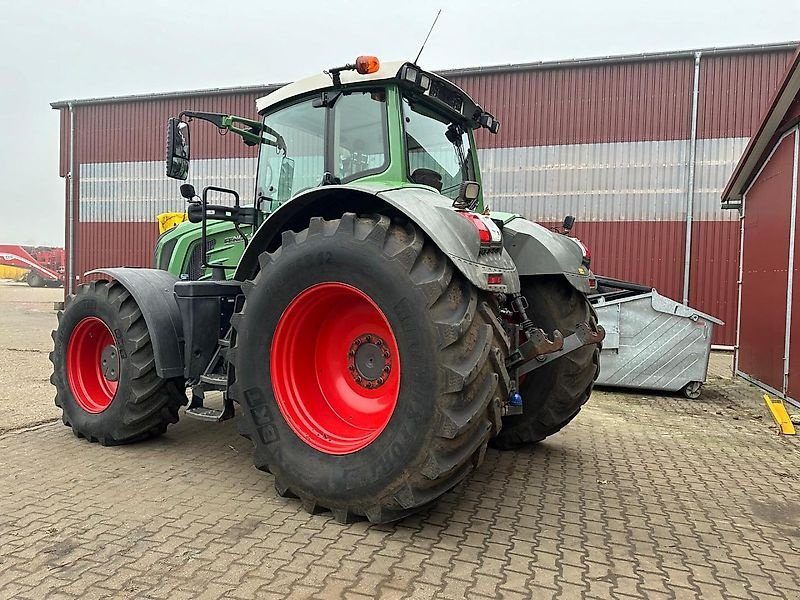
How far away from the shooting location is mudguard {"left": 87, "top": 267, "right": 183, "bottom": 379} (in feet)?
13.7

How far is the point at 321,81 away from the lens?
4090 mm

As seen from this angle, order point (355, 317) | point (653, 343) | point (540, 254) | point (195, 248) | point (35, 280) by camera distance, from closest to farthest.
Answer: point (355, 317)
point (540, 254)
point (195, 248)
point (653, 343)
point (35, 280)

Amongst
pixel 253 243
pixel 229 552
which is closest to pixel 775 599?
pixel 229 552

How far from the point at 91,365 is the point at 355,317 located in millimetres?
2627

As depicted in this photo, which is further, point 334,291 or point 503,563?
point 334,291

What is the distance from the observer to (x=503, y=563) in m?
2.81

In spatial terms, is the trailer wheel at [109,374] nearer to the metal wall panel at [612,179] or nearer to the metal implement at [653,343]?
the metal implement at [653,343]

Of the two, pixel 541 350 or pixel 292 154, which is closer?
pixel 541 350

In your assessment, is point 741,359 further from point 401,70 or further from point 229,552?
point 229,552

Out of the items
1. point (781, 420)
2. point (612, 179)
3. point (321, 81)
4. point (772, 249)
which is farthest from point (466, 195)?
point (612, 179)

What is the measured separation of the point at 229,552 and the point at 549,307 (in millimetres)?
2623

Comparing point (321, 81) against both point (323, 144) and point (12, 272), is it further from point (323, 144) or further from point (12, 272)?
point (12, 272)

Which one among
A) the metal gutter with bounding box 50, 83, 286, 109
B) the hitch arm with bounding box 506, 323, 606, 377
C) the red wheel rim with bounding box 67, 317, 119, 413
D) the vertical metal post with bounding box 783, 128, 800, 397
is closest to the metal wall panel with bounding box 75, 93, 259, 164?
the metal gutter with bounding box 50, 83, 286, 109

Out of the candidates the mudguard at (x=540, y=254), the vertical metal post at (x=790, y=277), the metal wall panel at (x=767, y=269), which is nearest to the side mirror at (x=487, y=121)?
the mudguard at (x=540, y=254)
